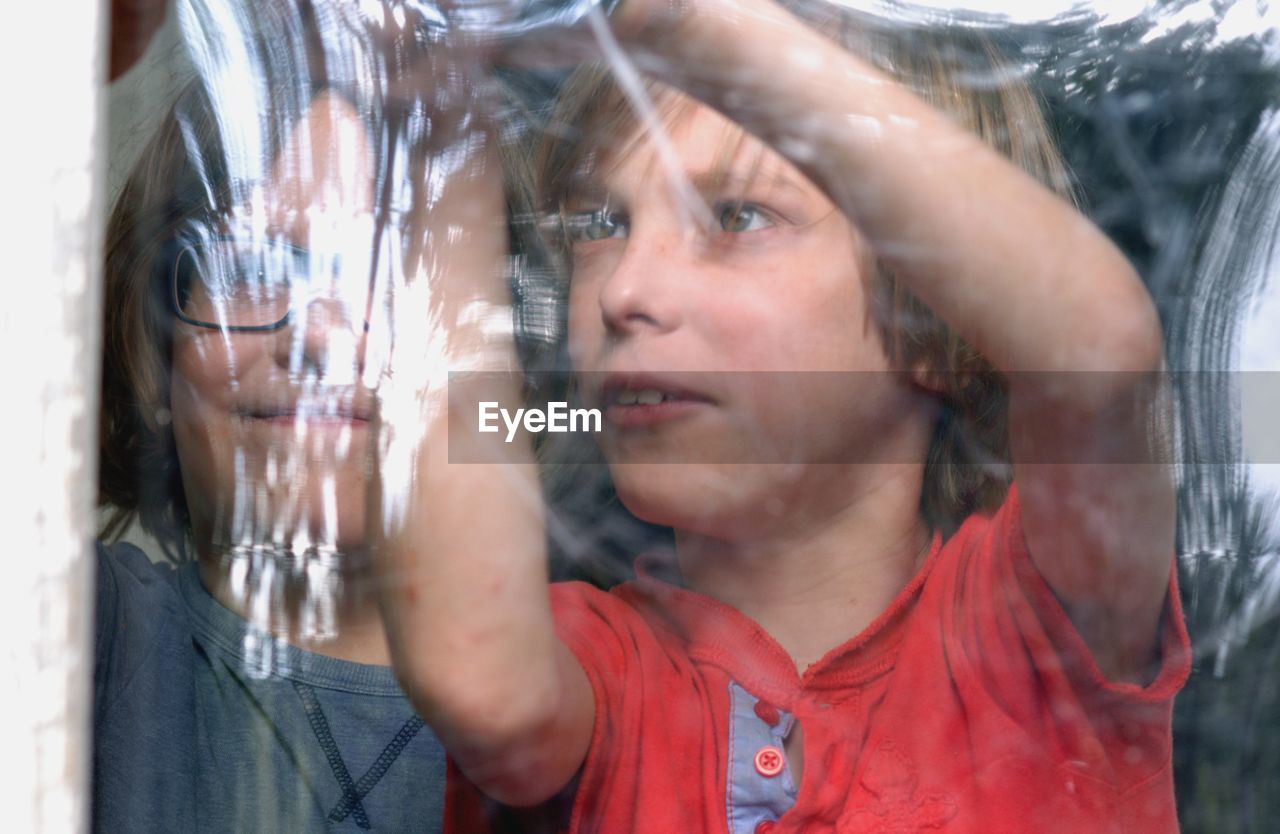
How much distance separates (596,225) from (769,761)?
21 centimetres

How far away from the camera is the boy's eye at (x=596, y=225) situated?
1.33ft

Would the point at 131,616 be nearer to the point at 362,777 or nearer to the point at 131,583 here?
the point at 131,583

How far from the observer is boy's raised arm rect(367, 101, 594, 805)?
0.40 meters

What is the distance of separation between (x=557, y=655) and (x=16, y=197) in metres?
0.24

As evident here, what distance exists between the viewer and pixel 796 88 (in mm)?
396

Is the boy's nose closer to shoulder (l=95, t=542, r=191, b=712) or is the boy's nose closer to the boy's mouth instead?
the boy's mouth

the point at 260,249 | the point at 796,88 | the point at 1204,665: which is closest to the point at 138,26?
the point at 260,249

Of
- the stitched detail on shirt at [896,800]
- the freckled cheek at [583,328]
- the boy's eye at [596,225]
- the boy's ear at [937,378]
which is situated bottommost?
the stitched detail on shirt at [896,800]

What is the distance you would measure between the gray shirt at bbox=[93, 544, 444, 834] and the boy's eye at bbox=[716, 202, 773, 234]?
213mm

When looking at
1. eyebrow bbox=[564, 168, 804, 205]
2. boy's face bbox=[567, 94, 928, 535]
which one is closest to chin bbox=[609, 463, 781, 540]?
boy's face bbox=[567, 94, 928, 535]

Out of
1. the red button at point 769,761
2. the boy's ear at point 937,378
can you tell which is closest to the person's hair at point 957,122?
the boy's ear at point 937,378

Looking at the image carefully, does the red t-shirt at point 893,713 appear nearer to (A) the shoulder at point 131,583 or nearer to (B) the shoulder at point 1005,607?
(B) the shoulder at point 1005,607

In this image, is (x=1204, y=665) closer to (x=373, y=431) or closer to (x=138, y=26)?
(x=373, y=431)

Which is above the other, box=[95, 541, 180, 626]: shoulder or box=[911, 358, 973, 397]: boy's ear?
box=[911, 358, 973, 397]: boy's ear
